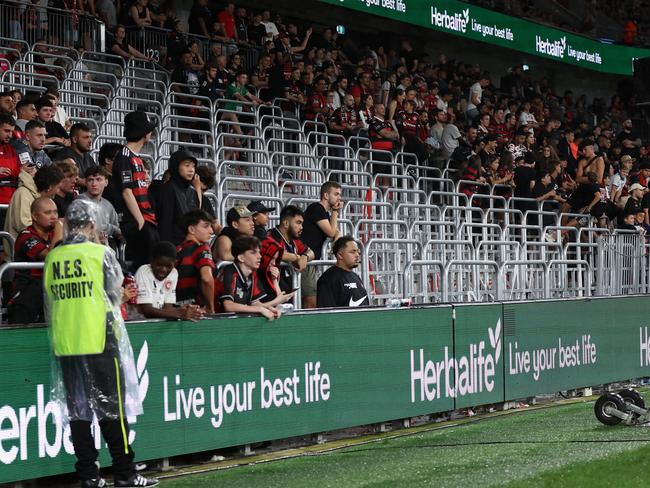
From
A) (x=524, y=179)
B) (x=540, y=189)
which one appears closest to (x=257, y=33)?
(x=524, y=179)

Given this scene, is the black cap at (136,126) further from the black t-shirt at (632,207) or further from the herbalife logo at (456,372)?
the black t-shirt at (632,207)

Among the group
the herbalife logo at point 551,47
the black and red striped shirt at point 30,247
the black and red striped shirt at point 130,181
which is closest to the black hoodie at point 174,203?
the black and red striped shirt at point 130,181

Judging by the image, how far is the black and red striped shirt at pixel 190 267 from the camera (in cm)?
1005

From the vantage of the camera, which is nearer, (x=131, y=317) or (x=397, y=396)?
(x=131, y=317)

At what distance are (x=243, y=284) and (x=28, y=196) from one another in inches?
79.3

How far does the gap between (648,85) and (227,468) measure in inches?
977

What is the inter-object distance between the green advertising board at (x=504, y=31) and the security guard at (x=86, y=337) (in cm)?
1486

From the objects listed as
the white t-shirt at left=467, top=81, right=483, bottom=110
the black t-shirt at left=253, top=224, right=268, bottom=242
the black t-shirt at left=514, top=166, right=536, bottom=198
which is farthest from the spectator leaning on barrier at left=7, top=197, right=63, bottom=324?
the white t-shirt at left=467, top=81, right=483, bottom=110

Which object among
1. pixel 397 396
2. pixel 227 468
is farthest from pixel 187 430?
pixel 397 396

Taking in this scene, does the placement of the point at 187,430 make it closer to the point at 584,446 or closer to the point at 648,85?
the point at 584,446

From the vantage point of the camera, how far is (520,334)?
1444 centimetres

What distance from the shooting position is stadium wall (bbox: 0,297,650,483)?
834 centimetres

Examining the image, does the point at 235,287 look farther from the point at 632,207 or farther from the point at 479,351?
the point at 632,207

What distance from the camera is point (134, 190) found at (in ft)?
36.1
